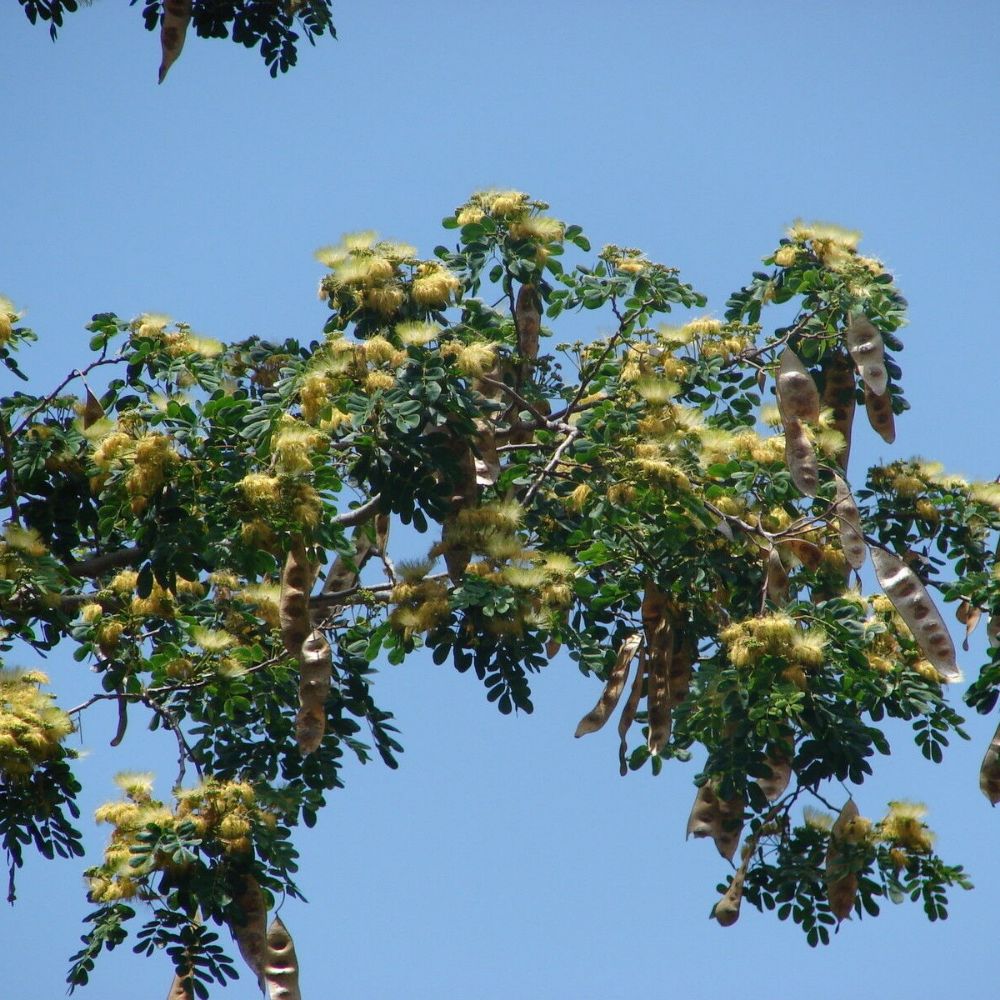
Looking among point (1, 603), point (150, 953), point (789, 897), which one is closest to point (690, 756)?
point (789, 897)

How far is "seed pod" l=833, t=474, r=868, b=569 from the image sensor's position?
8344mm

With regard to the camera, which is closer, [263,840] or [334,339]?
[263,840]

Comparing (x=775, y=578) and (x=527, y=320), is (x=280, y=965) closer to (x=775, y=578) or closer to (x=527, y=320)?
(x=775, y=578)

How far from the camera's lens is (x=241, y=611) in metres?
9.04

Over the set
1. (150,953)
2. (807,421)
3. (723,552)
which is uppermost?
(807,421)

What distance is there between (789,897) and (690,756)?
41.3 inches

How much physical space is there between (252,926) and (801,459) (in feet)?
11.4

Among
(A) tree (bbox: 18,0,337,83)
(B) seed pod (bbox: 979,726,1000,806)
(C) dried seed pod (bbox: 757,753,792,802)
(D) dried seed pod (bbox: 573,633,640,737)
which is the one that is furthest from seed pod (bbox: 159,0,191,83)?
(B) seed pod (bbox: 979,726,1000,806)

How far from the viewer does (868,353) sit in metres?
9.23

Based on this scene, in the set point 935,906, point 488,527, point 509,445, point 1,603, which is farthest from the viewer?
point 509,445

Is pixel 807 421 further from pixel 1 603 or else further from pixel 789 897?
pixel 1 603

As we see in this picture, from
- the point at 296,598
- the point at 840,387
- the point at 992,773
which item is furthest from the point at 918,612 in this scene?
the point at 296,598

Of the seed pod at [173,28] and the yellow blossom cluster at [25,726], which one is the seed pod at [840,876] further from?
the seed pod at [173,28]

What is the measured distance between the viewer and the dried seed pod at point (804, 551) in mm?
8734
